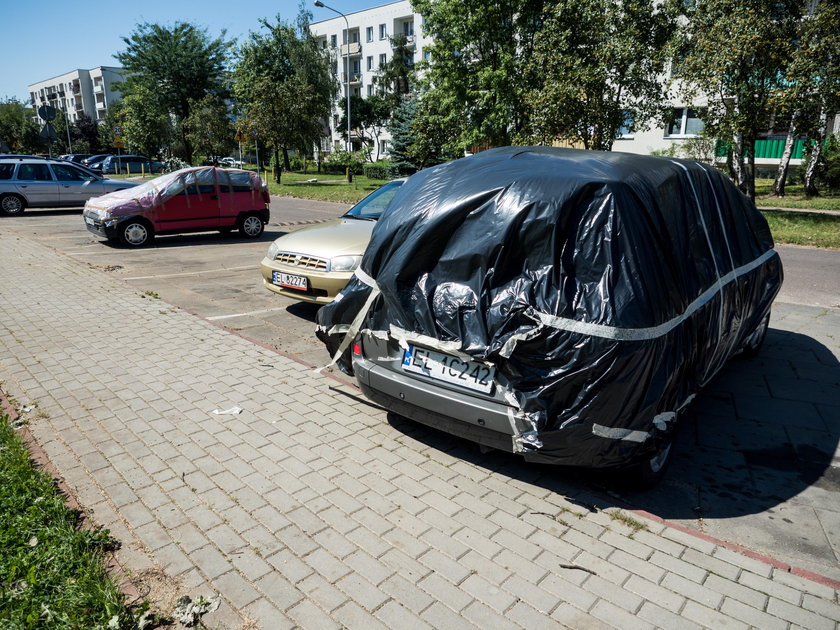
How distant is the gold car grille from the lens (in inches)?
254

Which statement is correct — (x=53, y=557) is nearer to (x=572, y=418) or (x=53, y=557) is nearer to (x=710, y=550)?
(x=572, y=418)

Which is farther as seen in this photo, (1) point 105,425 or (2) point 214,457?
(1) point 105,425

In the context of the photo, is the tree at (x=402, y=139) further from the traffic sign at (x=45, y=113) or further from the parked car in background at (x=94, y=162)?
the parked car in background at (x=94, y=162)

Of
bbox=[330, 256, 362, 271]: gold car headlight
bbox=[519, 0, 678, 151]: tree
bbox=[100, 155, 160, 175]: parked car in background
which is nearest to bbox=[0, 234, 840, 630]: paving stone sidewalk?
bbox=[330, 256, 362, 271]: gold car headlight

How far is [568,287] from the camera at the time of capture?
310 centimetres

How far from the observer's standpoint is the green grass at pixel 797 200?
68.5 feet

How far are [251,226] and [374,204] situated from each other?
7061 mm

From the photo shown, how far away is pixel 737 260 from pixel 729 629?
285 cm

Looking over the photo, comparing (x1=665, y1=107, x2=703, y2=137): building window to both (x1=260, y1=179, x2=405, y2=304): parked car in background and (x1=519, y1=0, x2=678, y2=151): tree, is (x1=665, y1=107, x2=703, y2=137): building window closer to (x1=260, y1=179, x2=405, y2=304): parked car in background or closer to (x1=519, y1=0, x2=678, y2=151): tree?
(x1=519, y1=0, x2=678, y2=151): tree

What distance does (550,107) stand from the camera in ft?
59.2

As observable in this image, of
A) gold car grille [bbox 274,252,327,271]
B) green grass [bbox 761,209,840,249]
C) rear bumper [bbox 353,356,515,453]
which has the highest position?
gold car grille [bbox 274,252,327,271]

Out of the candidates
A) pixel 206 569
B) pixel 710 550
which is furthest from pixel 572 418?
pixel 206 569

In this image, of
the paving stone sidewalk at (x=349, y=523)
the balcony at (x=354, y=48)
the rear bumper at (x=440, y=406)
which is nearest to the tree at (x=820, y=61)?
the paving stone sidewalk at (x=349, y=523)

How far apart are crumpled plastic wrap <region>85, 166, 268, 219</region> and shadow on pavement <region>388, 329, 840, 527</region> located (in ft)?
32.8
